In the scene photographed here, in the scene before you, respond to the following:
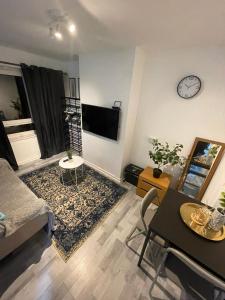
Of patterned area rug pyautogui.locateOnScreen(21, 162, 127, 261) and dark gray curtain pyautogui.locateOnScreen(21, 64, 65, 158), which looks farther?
dark gray curtain pyautogui.locateOnScreen(21, 64, 65, 158)

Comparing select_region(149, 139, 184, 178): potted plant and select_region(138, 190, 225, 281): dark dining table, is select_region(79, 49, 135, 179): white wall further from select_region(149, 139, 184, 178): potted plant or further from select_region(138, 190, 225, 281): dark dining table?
select_region(138, 190, 225, 281): dark dining table

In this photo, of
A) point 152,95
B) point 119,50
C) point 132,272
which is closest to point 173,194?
point 132,272

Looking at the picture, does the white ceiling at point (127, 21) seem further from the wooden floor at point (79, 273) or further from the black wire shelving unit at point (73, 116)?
the wooden floor at point (79, 273)

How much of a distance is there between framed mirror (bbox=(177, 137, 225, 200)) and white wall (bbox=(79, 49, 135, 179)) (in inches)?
46.3

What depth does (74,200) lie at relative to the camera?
2.26 metres

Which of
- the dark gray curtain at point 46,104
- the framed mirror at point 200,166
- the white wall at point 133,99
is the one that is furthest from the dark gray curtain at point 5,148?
the framed mirror at point 200,166

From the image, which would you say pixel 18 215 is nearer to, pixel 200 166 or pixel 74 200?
pixel 74 200

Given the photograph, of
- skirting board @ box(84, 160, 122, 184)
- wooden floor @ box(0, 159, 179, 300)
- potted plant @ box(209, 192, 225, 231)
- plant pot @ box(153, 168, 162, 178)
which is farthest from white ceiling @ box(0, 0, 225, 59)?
wooden floor @ box(0, 159, 179, 300)

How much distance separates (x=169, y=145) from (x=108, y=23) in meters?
1.89

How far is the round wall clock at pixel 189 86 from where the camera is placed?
1877 millimetres

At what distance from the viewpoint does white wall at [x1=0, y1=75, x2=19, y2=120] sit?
8.65 feet

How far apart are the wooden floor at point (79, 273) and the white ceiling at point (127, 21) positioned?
7.93ft

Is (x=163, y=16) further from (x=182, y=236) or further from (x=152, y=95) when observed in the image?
(x=182, y=236)

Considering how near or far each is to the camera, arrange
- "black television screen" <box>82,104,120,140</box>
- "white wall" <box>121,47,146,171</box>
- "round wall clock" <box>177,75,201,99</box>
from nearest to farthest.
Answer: "round wall clock" <box>177,75,201,99</box>, "white wall" <box>121,47,146,171</box>, "black television screen" <box>82,104,120,140</box>
